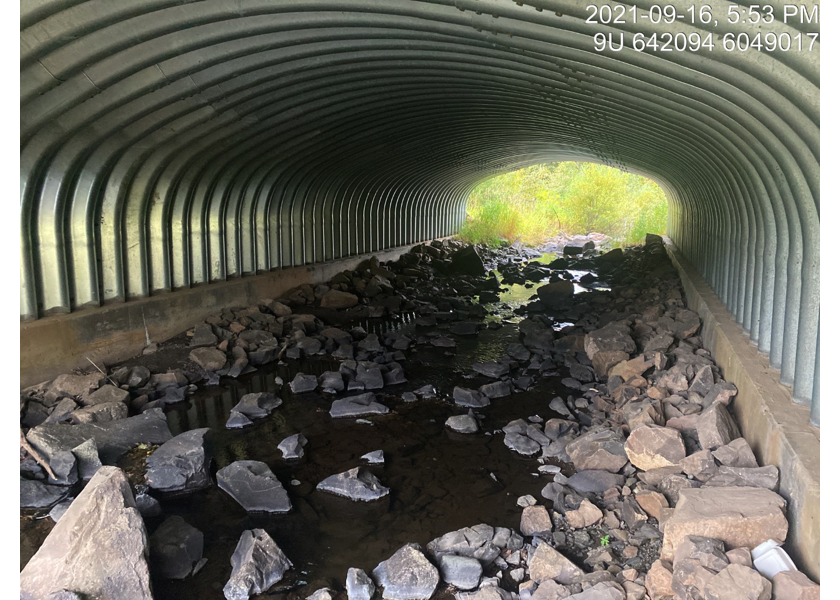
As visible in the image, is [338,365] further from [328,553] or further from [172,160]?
[328,553]

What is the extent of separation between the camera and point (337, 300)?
12.0 metres

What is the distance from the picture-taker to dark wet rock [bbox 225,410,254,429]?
643cm

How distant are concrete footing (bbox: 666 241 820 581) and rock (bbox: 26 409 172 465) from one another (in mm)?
5186

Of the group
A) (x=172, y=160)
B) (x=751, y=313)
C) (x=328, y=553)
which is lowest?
(x=328, y=553)

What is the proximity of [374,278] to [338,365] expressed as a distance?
5.67m

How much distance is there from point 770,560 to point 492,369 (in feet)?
17.0

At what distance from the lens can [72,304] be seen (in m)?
7.56

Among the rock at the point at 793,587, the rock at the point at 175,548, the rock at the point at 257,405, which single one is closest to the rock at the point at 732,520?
the rock at the point at 793,587

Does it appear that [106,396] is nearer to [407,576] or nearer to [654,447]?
[407,576]

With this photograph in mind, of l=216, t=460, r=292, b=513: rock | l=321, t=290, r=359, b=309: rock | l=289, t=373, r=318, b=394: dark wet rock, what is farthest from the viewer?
l=321, t=290, r=359, b=309: rock

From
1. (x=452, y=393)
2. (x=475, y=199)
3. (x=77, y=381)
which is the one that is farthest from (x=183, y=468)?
(x=475, y=199)

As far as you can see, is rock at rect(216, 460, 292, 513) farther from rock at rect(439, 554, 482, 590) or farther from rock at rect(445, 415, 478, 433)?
rock at rect(445, 415, 478, 433)

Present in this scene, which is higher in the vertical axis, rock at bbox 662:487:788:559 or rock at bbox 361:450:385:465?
rock at bbox 662:487:788:559

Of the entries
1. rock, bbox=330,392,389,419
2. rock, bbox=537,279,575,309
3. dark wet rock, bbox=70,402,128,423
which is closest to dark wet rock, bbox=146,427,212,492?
dark wet rock, bbox=70,402,128,423
